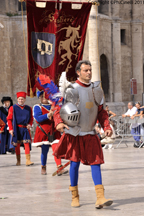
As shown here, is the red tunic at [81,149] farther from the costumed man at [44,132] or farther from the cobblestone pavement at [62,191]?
the costumed man at [44,132]

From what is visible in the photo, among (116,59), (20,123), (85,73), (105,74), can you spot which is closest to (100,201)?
(85,73)

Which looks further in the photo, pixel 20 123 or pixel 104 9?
pixel 104 9

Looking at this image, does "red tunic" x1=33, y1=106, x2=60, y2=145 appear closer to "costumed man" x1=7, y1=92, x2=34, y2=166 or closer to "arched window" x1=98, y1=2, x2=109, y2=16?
"costumed man" x1=7, y1=92, x2=34, y2=166

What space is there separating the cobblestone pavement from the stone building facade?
12.0m

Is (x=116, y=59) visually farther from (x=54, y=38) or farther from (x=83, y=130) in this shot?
(x=83, y=130)

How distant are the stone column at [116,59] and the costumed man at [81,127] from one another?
20.6m

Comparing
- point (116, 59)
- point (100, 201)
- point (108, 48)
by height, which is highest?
point (108, 48)

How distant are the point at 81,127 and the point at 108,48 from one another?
2043 centimetres

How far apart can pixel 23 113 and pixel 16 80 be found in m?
12.2

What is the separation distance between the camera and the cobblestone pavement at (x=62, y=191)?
5.77m

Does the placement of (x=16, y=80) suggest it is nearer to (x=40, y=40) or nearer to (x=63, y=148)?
(x=40, y=40)

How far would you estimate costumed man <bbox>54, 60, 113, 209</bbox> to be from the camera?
6.07 m

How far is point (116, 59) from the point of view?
88.0ft

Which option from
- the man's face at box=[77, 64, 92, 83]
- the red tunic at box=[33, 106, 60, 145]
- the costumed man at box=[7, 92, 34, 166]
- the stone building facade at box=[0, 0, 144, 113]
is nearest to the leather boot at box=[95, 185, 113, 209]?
the man's face at box=[77, 64, 92, 83]
